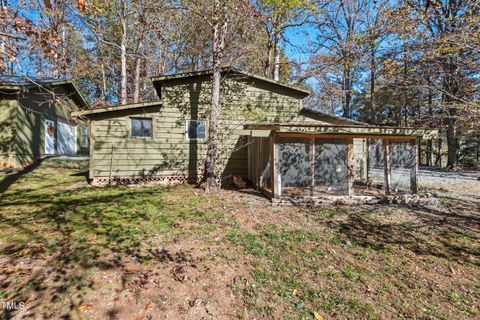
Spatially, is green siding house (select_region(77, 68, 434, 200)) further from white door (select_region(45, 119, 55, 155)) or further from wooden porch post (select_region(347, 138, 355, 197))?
white door (select_region(45, 119, 55, 155))

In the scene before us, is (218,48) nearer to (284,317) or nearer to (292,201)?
(292,201)

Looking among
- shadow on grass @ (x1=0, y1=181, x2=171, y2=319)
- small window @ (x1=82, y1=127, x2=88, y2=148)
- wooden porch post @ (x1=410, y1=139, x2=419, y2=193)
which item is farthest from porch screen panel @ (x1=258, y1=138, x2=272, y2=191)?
small window @ (x1=82, y1=127, x2=88, y2=148)

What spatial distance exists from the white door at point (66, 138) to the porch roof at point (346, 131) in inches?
511

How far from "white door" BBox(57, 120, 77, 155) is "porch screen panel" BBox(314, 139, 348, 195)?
14910mm

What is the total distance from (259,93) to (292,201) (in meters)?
5.11

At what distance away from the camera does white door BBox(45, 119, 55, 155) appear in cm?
1239

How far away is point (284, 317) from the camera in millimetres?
2787

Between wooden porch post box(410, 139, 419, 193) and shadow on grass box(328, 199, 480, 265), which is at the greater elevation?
wooden porch post box(410, 139, 419, 193)

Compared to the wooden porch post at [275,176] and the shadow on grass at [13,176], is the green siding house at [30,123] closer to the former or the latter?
the shadow on grass at [13,176]

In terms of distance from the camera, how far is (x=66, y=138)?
48.7 feet

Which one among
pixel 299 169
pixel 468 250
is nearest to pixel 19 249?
pixel 299 169

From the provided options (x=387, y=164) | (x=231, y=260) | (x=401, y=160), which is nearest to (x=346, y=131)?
(x=387, y=164)

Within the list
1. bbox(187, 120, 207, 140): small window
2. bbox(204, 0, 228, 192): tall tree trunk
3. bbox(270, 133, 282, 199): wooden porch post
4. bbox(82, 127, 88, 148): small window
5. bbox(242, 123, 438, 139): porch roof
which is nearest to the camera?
bbox(242, 123, 438, 139): porch roof

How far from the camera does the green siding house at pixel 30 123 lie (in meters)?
9.70
